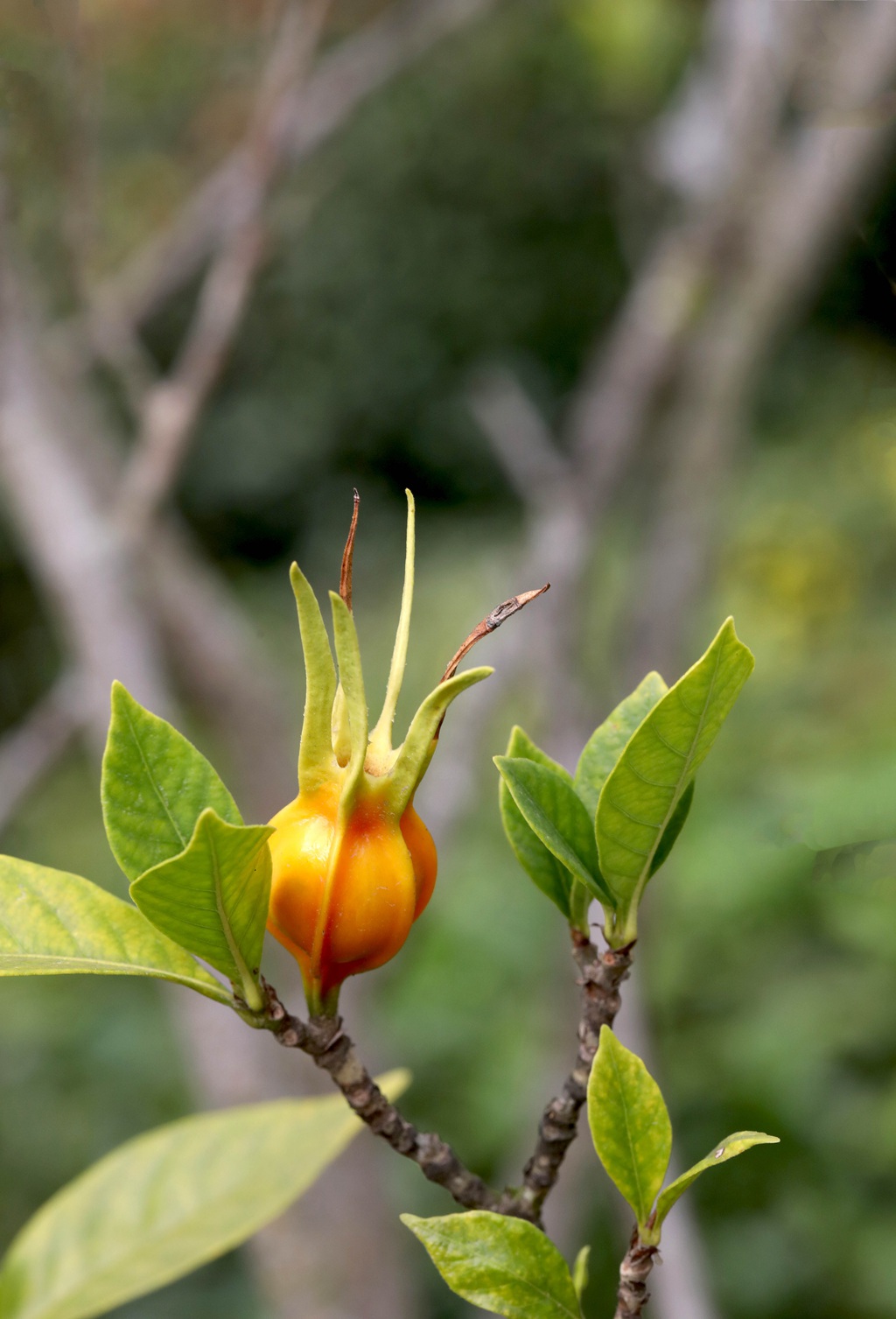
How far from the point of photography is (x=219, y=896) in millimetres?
292

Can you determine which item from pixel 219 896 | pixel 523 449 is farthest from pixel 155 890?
pixel 523 449

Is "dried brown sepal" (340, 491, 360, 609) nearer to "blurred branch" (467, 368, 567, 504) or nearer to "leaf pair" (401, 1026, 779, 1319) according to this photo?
"leaf pair" (401, 1026, 779, 1319)

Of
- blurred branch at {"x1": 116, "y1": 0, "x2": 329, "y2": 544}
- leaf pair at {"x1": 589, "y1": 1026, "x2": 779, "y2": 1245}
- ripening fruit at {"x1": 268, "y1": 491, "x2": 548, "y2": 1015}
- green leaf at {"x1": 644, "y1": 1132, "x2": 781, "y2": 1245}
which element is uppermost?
blurred branch at {"x1": 116, "y1": 0, "x2": 329, "y2": 544}

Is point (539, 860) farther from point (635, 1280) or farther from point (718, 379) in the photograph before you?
point (718, 379)

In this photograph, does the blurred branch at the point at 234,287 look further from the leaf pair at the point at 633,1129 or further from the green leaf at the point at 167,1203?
the leaf pair at the point at 633,1129

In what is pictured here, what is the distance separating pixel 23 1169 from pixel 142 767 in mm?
2843

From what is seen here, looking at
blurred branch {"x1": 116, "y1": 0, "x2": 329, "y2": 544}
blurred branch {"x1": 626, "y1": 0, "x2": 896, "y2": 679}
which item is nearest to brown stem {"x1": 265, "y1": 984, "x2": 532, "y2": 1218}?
blurred branch {"x1": 116, "y1": 0, "x2": 329, "y2": 544}

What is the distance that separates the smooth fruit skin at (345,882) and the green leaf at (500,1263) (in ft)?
0.23

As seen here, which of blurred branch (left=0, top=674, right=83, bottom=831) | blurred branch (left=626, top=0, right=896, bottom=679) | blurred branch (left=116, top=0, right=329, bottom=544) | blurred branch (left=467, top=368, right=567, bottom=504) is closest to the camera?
blurred branch (left=116, top=0, right=329, bottom=544)

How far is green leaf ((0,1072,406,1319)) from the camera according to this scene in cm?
52

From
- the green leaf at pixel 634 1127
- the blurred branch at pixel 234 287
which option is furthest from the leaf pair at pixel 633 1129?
the blurred branch at pixel 234 287

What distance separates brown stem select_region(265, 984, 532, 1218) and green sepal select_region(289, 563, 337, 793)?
0.07 meters

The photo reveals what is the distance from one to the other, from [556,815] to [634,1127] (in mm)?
88

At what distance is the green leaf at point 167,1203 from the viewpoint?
0.52 m
